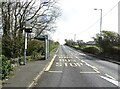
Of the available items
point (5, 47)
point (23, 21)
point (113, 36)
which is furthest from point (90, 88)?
point (113, 36)

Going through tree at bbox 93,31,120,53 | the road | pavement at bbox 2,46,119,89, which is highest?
tree at bbox 93,31,120,53

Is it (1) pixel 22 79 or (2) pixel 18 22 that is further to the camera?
(2) pixel 18 22

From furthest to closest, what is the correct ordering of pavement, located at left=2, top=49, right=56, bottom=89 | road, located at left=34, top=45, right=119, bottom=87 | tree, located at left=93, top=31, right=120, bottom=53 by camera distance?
tree, located at left=93, top=31, right=120, bottom=53 < road, located at left=34, top=45, right=119, bottom=87 < pavement, located at left=2, top=49, right=56, bottom=89

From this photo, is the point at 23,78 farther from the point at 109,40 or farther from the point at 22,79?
the point at 109,40

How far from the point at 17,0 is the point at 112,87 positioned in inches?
924

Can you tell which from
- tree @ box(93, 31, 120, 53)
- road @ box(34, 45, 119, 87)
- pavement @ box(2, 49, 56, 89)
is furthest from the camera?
tree @ box(93, 31, 120, 53)

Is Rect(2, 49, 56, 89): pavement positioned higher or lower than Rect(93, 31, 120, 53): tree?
lower

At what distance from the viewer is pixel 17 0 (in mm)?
34125

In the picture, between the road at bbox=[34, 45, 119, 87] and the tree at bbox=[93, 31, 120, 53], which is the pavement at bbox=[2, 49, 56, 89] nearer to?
the road at bbox=[34, 45, 119, 87]

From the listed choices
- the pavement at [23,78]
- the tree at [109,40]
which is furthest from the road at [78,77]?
the tree at [109,40]

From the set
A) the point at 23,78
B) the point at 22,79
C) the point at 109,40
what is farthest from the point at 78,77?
the point at 109,40

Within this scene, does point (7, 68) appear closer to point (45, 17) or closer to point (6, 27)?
point (6, 27)

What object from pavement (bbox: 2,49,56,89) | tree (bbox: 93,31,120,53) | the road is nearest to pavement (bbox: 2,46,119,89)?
pavement (bbox: 2,49,56,89)

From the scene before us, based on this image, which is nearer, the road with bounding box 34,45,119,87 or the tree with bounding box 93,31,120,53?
the road with bounding box 34,45,119,87
